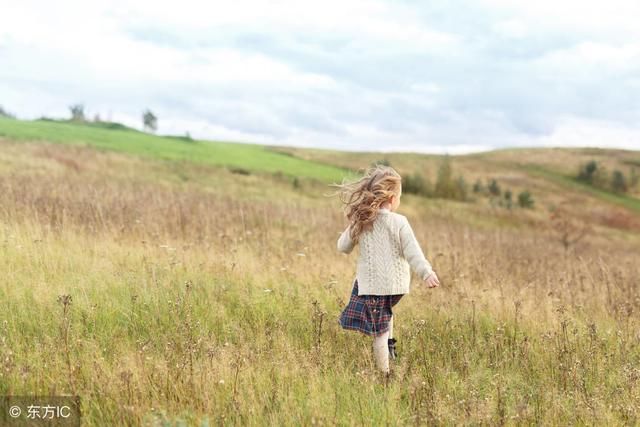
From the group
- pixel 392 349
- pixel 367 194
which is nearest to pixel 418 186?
pixel 392 349

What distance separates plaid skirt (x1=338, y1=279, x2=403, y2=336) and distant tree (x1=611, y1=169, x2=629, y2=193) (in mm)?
64090

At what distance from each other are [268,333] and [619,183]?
6552 centimetres

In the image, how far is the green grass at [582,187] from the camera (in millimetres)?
53594

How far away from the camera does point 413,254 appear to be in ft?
13.6

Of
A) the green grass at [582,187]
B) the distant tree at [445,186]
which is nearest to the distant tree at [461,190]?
the distant tree at [445,186]

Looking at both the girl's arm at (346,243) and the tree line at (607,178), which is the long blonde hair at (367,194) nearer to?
the girl's arm at (346,243)

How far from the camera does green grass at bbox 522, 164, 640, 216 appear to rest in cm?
5359

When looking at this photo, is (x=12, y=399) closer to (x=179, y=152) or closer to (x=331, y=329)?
(x=331, y=329)

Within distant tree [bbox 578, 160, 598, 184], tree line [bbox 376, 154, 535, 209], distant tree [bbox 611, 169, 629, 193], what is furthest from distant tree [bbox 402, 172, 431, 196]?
distant tree [bbox 578, 160, 598, 184]

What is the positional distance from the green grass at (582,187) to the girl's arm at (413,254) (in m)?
55.7

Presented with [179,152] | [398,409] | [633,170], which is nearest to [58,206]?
[398,409]

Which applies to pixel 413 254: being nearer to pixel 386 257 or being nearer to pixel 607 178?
pixel 386 257

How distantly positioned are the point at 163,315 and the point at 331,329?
1588mm

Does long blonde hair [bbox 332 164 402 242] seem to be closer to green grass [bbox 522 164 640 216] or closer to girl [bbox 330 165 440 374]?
girl [bbox 330 165 440 374]
